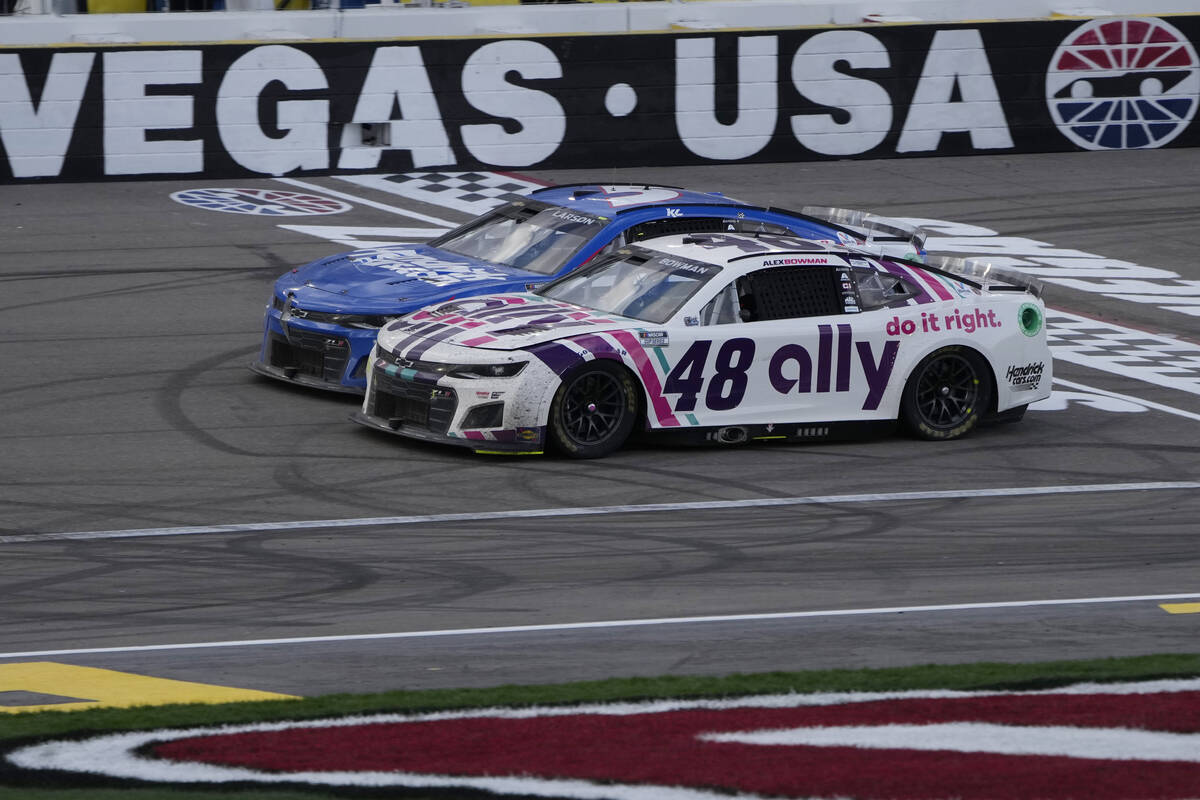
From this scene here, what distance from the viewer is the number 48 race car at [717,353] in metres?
10.8

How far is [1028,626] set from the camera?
7863 mm

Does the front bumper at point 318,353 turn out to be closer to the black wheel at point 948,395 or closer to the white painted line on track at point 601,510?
the white painted line on track at point 601,510

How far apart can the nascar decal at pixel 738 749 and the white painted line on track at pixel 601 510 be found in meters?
3.22

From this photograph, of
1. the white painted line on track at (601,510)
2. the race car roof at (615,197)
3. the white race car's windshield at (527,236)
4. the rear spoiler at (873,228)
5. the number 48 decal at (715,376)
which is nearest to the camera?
the white painted line on track at (601,510)

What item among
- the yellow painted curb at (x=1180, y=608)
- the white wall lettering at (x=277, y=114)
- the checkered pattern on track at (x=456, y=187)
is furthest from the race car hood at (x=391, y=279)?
the white wall lettering at (x=277, y=114)

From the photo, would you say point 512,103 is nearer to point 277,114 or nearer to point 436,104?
point 436,104

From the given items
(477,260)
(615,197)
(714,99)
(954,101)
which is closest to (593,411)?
(477,260)

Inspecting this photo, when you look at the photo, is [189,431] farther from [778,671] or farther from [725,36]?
[725,36]

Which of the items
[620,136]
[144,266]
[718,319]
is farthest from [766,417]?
[620,136]

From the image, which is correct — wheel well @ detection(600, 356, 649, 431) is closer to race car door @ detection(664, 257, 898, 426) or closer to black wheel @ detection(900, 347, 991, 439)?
race car door @ detection(664, 257, 898, 426)

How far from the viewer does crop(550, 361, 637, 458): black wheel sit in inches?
427

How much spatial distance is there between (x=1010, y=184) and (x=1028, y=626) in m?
15.1

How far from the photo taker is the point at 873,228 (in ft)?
45.6

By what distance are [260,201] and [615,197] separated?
25.3ft
